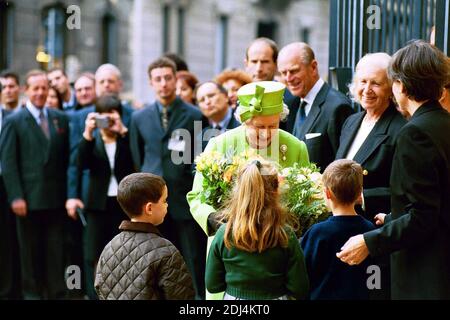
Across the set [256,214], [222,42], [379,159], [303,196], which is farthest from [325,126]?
[222,42]

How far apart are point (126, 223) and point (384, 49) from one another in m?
2.92

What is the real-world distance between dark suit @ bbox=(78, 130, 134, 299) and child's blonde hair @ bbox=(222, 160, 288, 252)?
377 cm

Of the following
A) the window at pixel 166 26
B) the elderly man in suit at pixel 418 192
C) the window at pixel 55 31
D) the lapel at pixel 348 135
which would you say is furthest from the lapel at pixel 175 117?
the window at pixel 166 26

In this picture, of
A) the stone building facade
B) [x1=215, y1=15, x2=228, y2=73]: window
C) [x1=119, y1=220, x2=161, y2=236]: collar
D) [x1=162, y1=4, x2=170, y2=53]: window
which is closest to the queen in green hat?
[x1=119, y1=220, x2=161, y2=236]: collar

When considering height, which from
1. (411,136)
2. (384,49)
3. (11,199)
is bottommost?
(11,199)

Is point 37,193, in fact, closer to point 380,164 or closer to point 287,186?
point 380,164

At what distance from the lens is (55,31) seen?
19.3 meters

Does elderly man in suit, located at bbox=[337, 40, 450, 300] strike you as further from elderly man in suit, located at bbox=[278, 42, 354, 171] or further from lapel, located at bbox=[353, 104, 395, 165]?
elderly man in suit, located at bbox=[278, 42, 354, 171]

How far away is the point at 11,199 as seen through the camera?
8273 millimetres

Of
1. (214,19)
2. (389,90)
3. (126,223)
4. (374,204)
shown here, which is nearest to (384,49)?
(389,90)

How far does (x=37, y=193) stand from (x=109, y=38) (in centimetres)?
1304

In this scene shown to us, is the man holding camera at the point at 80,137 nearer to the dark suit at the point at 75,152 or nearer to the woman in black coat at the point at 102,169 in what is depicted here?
the dark suit at the point at 75,152

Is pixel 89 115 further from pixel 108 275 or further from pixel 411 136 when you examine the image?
pixel 411 136

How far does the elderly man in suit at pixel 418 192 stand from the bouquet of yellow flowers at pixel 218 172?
2.48 ft
